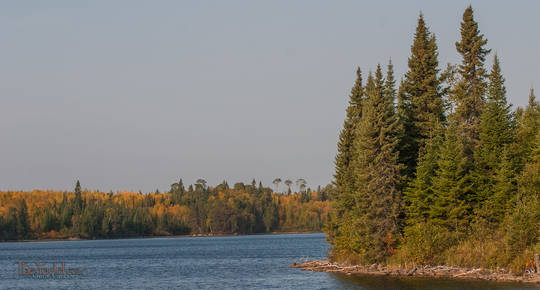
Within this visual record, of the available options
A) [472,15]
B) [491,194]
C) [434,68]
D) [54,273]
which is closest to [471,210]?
[491,194]

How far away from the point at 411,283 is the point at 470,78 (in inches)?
1084

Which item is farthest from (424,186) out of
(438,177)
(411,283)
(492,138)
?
(411,283)

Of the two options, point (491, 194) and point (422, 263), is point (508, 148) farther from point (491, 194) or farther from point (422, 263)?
point (422, 263)

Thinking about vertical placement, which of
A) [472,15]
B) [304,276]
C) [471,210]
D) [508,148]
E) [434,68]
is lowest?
[304,276]

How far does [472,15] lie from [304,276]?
34215 mm

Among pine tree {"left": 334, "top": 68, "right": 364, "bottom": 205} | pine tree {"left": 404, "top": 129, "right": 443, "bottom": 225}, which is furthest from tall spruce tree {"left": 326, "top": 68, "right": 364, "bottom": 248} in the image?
pine tree {"left": 404, "top": 129, "right": 443, "bottom": 225}

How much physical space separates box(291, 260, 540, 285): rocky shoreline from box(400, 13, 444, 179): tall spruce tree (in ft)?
38.5

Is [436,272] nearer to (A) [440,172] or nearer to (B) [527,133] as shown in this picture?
(A) [440,172]

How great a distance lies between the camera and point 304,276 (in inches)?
2800

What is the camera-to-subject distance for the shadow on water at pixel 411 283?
2114 inches

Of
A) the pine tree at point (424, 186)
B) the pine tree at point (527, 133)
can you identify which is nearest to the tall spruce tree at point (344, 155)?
the pine tree at point (424, 186)

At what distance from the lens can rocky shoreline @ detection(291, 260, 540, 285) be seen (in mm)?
56125

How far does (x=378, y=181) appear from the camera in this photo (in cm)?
6844

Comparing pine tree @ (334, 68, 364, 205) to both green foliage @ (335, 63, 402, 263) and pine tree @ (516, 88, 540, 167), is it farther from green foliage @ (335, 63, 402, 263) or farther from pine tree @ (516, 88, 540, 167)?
pine tree @ (516, 88, 540, 167)
